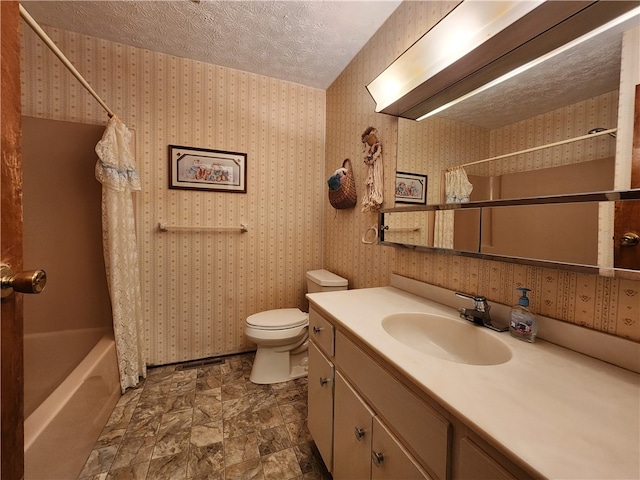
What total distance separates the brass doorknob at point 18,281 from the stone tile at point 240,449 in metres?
1.17

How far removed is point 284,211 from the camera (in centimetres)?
228

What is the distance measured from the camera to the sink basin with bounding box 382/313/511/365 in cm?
82

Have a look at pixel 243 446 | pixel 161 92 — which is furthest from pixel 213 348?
pixel 161 92

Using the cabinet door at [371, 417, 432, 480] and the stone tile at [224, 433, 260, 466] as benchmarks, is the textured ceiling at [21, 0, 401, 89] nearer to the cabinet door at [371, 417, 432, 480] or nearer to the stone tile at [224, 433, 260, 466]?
the cabinet door at [371, 417, 432, 480]

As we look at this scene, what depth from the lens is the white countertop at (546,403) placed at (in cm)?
38

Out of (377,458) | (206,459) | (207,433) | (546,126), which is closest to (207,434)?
(207,433)

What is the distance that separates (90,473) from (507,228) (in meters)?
2.00

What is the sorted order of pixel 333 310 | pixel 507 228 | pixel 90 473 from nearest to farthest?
pixel 507 228 → pixel 333 310 → pixel 90 473

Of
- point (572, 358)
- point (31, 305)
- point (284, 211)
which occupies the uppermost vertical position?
point (284, 211)

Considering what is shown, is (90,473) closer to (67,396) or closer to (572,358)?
(67,396)

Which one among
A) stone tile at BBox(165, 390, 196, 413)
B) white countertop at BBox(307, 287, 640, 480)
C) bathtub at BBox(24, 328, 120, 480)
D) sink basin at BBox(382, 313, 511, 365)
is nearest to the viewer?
white countertop at BBox(307, 287, 640, 480)

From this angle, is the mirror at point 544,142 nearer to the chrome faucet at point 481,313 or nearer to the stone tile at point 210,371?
the chrome faucet at point 481,313

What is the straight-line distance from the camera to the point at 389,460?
69 centimetres

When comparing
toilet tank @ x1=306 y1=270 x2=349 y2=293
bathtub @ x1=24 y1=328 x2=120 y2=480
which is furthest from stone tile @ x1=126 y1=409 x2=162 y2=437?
toilet tank @ x1=306 y1=270 x2=349 y2=293
